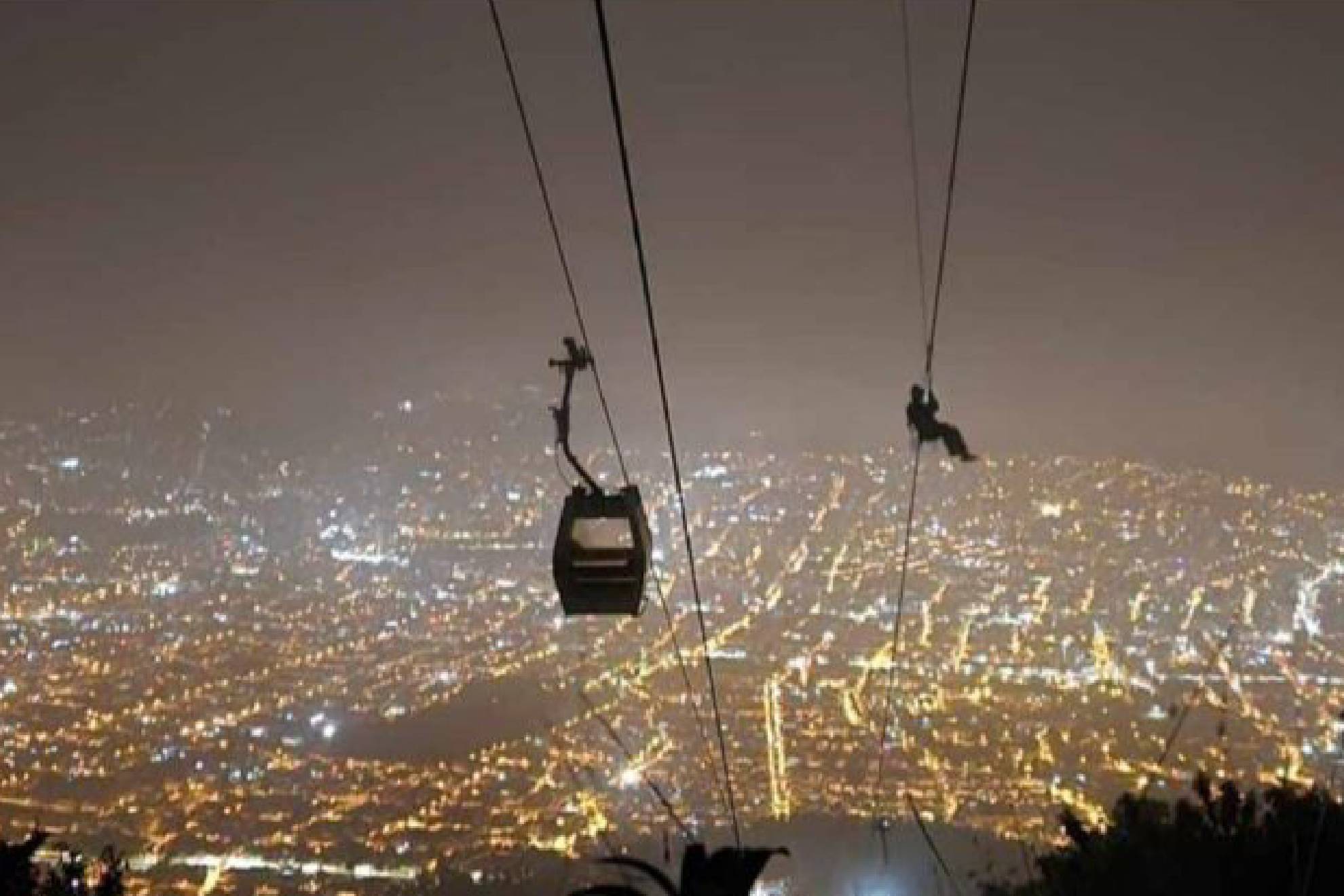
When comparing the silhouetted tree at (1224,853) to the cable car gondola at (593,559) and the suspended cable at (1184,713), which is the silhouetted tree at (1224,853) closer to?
the suspended cable at (1184,713)

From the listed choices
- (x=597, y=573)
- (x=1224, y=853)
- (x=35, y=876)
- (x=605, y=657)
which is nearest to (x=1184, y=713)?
(x=1224, y=853)

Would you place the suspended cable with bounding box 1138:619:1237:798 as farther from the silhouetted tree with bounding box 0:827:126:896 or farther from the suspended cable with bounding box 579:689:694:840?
the silhouetted tree with bounding box 0:827:126:896

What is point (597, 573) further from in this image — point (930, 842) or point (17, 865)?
point (17, 865)

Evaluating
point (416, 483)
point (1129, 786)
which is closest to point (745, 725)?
point (1129, 786)

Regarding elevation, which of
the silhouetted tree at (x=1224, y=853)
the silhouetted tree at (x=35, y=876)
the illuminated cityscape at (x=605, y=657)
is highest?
the illuminated cityscape at (x=605, y=657)

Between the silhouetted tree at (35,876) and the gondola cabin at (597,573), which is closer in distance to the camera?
the silhouetted tree at (35,876)

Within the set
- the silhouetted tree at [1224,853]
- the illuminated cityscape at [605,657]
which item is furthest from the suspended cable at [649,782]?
the silhouetted tree at [1224,853]
